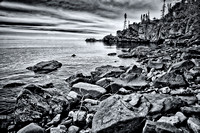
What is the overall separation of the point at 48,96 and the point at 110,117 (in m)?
3.74

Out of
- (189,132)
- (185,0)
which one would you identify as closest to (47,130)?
(189,132)

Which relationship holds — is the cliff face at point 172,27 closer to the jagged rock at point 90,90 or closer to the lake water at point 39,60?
the lake water at point 39,60

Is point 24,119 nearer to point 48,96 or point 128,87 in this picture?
point 48,96

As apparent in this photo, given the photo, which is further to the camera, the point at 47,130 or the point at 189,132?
the point at 47,130

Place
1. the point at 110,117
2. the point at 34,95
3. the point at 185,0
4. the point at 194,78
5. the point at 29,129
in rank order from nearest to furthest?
1. the point at 110,117
2. the point at 29,129
3. the point at 34,95
4. the point at 194,78
5. the point at 185,0

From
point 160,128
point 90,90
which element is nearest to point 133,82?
point 90,90

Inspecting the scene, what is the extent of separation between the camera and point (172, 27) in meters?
56.7

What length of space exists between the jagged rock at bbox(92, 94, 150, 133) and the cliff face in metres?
43.6

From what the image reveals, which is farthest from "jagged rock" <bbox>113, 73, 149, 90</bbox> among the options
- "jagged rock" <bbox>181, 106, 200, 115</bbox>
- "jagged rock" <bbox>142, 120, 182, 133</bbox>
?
"jagged rock" <bbox>142, 120, 182, 133</bbox>

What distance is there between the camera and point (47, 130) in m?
3.80

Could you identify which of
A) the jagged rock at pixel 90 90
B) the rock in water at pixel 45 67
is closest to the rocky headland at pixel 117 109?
the jagged rock at pixel 90 90

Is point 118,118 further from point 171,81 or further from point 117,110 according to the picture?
point 171,81

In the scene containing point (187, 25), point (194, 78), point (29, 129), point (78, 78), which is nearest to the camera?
point (29, 129)

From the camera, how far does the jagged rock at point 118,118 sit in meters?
3.04
